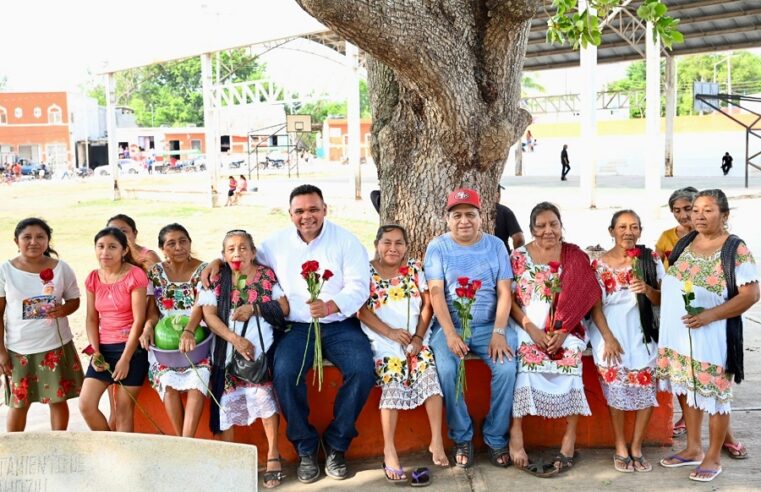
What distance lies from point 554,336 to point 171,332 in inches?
84.7

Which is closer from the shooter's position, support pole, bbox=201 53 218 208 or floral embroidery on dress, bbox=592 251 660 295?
floral embroidery on dress, bbox=592 251 660 295

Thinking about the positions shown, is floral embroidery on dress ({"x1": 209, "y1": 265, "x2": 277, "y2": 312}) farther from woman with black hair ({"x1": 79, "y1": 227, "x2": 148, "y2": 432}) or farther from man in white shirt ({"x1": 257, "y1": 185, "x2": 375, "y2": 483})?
woman with black hair ({"x1": 79, "y1": 227, "x2": 148, "y2": 432})

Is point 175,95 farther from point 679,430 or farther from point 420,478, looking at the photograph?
point 420,478

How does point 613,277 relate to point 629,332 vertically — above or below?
above

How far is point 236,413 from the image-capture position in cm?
477

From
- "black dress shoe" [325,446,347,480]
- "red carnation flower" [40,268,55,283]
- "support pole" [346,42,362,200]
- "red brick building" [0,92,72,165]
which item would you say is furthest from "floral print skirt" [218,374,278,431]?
"red brick building" [0,92,72,165]

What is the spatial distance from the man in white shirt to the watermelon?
0.47m

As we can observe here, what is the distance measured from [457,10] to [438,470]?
3.02 m

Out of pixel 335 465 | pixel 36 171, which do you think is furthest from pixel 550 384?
pixel 36 171

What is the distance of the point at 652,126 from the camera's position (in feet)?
56.2

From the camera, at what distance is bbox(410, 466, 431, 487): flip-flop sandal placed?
15.2ft

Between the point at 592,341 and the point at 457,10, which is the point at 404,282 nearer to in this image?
the point at 592,341

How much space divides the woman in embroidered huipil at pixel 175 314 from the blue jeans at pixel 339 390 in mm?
457

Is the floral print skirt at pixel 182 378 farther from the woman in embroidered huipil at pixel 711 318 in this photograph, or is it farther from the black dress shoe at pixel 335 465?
the woman in embroidered huipil at pixel 711 318
